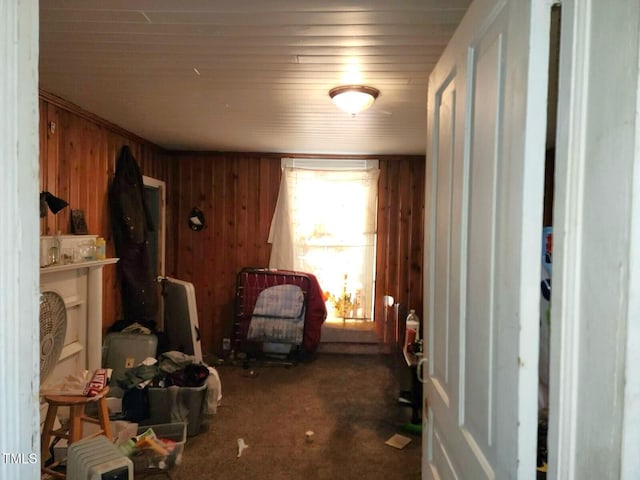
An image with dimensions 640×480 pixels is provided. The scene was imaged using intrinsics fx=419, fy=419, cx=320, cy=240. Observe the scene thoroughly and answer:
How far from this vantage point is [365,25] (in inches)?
67.9

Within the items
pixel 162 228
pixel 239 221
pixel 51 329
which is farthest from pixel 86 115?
pixel 239 221

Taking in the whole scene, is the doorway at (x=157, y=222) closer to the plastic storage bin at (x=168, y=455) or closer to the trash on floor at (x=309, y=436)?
the plastic storage bin at (x=168, y=455)

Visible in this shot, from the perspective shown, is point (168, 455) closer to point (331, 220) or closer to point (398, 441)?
point (398, 441)

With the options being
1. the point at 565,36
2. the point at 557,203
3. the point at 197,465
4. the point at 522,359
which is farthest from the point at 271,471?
the point at 565,36

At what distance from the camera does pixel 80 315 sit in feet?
9.85

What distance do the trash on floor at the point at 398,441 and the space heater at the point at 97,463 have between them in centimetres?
177

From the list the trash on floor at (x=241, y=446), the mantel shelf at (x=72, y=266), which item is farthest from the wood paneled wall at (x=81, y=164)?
the trash on floor at (x=241, y=446)

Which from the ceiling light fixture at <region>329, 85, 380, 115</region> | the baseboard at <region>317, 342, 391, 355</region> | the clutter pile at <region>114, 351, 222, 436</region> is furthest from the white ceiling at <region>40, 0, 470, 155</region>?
the baseboard at <region>317, 342, 391, 355</region>

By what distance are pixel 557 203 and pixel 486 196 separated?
0.26 meters

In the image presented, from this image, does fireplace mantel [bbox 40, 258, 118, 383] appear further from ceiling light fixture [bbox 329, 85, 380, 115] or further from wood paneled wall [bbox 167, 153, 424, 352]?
ceiling light fixture [bbox 329, 85, 380, 115]

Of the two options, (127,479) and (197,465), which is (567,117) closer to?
(127,479)

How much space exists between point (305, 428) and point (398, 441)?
0.69 metres

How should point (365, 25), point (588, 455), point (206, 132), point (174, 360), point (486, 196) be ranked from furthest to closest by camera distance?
1. point (206, 132)
2. point (174, 360)
3. point (365, 25)
4. point (486, 196)
5. point (588, 455)

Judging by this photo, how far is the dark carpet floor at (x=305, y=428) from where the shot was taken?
8.54ft
